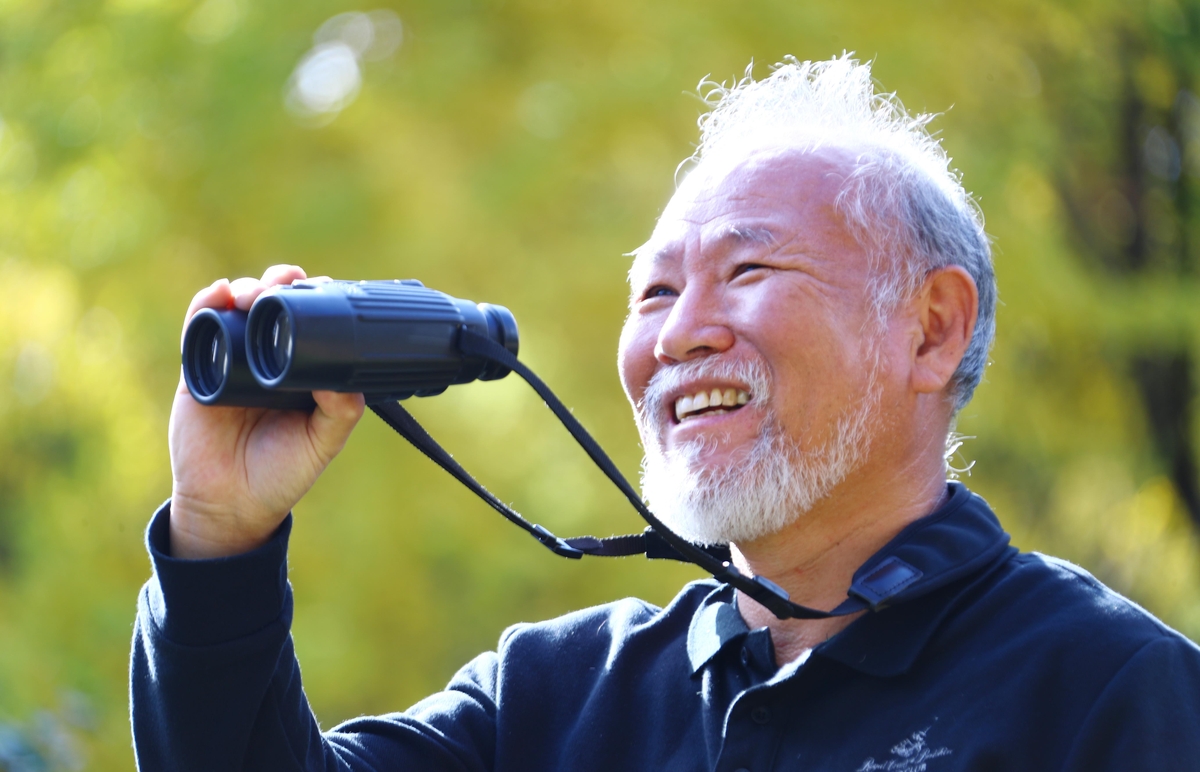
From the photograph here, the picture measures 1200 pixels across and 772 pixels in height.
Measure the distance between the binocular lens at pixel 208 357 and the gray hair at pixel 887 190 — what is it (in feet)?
3.03

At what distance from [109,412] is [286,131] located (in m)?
1.56

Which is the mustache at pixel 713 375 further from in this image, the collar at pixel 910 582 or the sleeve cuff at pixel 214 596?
the sleeve cuff at pixel 214 596

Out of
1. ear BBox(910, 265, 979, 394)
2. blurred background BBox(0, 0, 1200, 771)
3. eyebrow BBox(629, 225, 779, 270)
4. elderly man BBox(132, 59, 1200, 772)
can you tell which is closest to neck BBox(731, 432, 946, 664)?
elderly man BBox(132, 59, 1200, 772)

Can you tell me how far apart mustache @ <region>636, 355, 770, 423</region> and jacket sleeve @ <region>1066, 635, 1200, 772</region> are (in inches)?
24.7

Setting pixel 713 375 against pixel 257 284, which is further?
pixel 713 375

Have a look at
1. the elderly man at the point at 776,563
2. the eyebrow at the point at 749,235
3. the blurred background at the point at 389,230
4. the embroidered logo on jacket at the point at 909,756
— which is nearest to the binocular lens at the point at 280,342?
the elderly man at the point at 776,563

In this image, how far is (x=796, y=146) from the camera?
6.67 feet

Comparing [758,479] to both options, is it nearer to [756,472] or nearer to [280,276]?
[756,472]

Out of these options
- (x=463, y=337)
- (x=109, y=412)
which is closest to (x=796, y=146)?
(x=463, y=337)

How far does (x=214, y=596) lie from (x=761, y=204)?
1.02m

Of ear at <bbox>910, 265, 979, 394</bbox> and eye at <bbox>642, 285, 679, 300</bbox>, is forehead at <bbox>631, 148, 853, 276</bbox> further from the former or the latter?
ear at <bbox>910, 265, 979, 394</bbox>

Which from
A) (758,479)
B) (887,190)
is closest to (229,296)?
(758,479)

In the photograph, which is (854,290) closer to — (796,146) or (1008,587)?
(796,146)

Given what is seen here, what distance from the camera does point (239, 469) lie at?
5.47 feet
